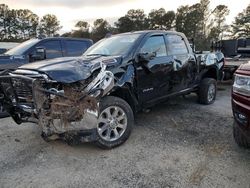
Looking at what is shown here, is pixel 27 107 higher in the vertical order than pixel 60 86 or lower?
lower

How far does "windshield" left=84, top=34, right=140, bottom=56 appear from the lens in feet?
16.3

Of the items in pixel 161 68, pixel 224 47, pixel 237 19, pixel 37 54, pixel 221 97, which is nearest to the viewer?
pixel 161 68

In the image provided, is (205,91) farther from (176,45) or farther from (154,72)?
(154,72)

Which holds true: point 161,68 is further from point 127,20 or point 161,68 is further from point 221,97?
point 127,20

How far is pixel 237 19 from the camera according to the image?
122ft

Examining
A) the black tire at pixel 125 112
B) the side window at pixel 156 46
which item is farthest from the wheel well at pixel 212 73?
the black tire at pixel 125 112

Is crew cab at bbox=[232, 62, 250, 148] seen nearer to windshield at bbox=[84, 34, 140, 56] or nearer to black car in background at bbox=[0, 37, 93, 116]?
windshield at bbox=[84, 34, 140, 56]

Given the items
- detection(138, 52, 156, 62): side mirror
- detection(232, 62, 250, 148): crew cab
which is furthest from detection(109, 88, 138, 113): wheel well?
detection(232, 62, 250, 148): crew cab

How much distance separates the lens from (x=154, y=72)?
5078mm

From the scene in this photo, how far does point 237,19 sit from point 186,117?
3577 cm

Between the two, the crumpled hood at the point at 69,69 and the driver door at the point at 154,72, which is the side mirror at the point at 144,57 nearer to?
the driver door at the point at 154,72

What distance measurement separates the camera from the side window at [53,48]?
25.3ft

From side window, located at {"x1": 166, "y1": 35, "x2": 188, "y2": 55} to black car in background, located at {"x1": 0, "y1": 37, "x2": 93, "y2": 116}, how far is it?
9.71 feet

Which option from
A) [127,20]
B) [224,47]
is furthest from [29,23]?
[224,47]
